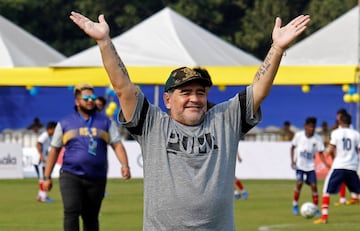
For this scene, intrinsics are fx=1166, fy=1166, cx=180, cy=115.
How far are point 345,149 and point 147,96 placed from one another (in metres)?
22.1

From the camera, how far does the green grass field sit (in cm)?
1850

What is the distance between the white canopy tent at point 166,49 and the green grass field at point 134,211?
386cm

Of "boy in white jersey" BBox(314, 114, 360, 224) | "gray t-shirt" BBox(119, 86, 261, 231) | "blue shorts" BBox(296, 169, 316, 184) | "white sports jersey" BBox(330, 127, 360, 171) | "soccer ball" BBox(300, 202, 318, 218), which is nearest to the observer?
"gray t-shirt" BBox(119, 86, 261, 231)

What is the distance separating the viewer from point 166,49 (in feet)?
106

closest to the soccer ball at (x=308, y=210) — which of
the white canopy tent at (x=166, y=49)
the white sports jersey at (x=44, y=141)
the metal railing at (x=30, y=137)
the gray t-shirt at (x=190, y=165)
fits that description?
the white sports jersey at (x=44, y=141)

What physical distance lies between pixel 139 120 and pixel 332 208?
53.3 feet

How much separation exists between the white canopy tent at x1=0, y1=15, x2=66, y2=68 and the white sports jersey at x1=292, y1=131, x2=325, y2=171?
40.5ft

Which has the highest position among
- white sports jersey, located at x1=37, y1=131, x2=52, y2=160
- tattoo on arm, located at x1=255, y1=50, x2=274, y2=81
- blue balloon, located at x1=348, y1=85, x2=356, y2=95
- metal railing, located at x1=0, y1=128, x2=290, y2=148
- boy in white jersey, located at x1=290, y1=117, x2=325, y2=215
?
blue balloon, located at x1=348, y1=85, x2=356, y2=95

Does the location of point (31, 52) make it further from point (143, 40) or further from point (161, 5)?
point (161, 5)

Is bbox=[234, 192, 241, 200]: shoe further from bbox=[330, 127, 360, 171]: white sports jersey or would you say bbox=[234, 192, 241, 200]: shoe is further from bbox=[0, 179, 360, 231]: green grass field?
bbox=[330, 127, 360, 171]: white sports jersey

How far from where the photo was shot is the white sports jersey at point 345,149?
21.4m

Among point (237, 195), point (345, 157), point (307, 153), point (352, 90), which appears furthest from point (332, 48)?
point (345, 157)

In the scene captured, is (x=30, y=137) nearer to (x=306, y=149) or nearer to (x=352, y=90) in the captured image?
(x=352, y=90)

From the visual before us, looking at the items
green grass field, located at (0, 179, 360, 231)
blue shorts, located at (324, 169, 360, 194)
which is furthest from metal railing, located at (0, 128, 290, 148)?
blue shorts, located at (324, 169, 360, 194)
